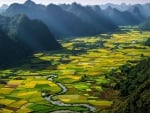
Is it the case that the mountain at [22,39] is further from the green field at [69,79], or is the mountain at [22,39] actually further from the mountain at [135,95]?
the mountain at [135,95]

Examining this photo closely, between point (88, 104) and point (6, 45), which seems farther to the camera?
point (6, 45)

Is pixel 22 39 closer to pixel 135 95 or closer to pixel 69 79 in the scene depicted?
pixel 69 79

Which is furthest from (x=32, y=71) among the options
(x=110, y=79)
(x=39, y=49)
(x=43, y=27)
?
(x=43, y=27)

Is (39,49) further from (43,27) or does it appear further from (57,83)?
(57,83)

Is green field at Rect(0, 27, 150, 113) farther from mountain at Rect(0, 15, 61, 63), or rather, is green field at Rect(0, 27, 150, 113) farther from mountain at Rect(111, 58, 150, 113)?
mountain at Rect(0, 15, 61, 63)

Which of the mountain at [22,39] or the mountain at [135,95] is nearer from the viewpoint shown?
the mountain at [135,95]

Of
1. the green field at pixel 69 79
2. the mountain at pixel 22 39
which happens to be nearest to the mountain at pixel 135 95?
the green field at pixel 69 79

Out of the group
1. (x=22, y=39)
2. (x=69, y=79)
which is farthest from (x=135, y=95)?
(x=22, y=39)
